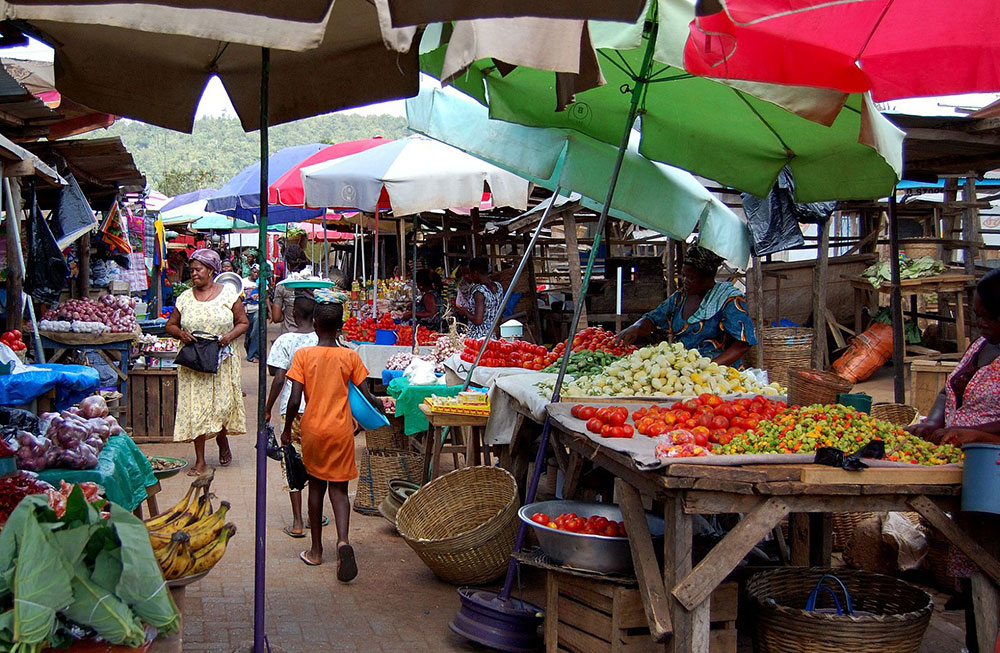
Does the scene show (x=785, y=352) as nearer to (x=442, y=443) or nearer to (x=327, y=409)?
(x=442, y=443)

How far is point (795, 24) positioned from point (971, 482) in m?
2.18

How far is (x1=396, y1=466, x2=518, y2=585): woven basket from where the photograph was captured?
5.66 metres

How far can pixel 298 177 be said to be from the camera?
1304cm

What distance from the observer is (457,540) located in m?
5.62

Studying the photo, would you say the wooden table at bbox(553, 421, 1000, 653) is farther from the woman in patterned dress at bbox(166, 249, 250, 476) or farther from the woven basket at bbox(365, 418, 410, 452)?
the woman in patterned dress at bbox(166, 249, 250, 476)

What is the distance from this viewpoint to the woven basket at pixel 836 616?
4086 mm

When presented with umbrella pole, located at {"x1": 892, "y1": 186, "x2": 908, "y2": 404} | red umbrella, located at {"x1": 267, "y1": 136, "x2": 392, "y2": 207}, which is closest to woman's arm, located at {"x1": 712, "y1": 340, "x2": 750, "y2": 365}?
umbrella pole, located at {"x1": 892, "y1": 186, "x2": 908, "y2": 404}

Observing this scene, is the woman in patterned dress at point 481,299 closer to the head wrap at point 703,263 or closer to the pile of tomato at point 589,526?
the head wrap at point 703,263

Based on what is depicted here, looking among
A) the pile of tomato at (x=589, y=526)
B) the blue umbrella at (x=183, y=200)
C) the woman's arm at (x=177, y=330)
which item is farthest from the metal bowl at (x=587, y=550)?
the blue umbrella at (x=183, y=200)

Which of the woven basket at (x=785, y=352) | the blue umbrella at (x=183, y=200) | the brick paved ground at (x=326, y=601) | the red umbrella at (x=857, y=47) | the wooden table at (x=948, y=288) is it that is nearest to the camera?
the red umbrella at (x=857, y=47)

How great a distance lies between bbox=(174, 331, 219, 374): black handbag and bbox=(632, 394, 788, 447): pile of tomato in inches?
193

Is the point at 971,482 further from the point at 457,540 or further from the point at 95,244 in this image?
the point at 95,244

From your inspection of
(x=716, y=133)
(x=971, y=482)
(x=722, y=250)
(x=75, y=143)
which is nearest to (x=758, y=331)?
(x=722, y=250)

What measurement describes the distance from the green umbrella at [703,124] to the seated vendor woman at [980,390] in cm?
143
